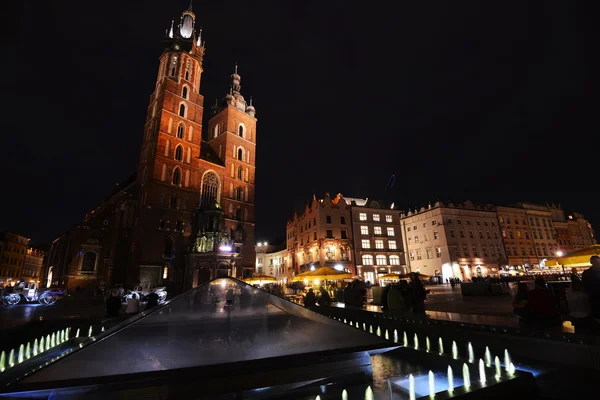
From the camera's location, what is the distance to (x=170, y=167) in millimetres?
40156

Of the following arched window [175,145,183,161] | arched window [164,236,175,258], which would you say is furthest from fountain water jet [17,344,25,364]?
arched window [175,145,183,161]

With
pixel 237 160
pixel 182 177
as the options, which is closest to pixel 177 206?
Answer: pixel 182 177

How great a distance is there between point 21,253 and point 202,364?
320 ft

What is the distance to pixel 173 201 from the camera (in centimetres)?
3941

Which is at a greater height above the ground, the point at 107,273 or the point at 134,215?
the point at 134,215

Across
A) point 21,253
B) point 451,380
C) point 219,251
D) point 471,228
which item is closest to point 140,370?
point 451,380

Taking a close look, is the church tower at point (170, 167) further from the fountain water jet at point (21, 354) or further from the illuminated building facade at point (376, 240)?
the fountain water jet at point (21, 354)

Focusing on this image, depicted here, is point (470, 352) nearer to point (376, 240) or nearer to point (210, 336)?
point (210, 336)

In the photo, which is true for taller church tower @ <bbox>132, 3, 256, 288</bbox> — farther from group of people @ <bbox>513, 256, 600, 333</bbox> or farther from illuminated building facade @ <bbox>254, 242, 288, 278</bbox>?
group of people @ <bbox>513, 256, 600, 333</bbox>

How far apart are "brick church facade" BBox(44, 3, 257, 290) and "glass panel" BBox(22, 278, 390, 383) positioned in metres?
34.0

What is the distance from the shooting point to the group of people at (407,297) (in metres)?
10.6

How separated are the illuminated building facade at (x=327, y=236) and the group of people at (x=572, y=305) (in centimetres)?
3817

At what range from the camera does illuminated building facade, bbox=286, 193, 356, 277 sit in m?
45.7

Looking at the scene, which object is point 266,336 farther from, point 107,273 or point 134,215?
point 107,273
